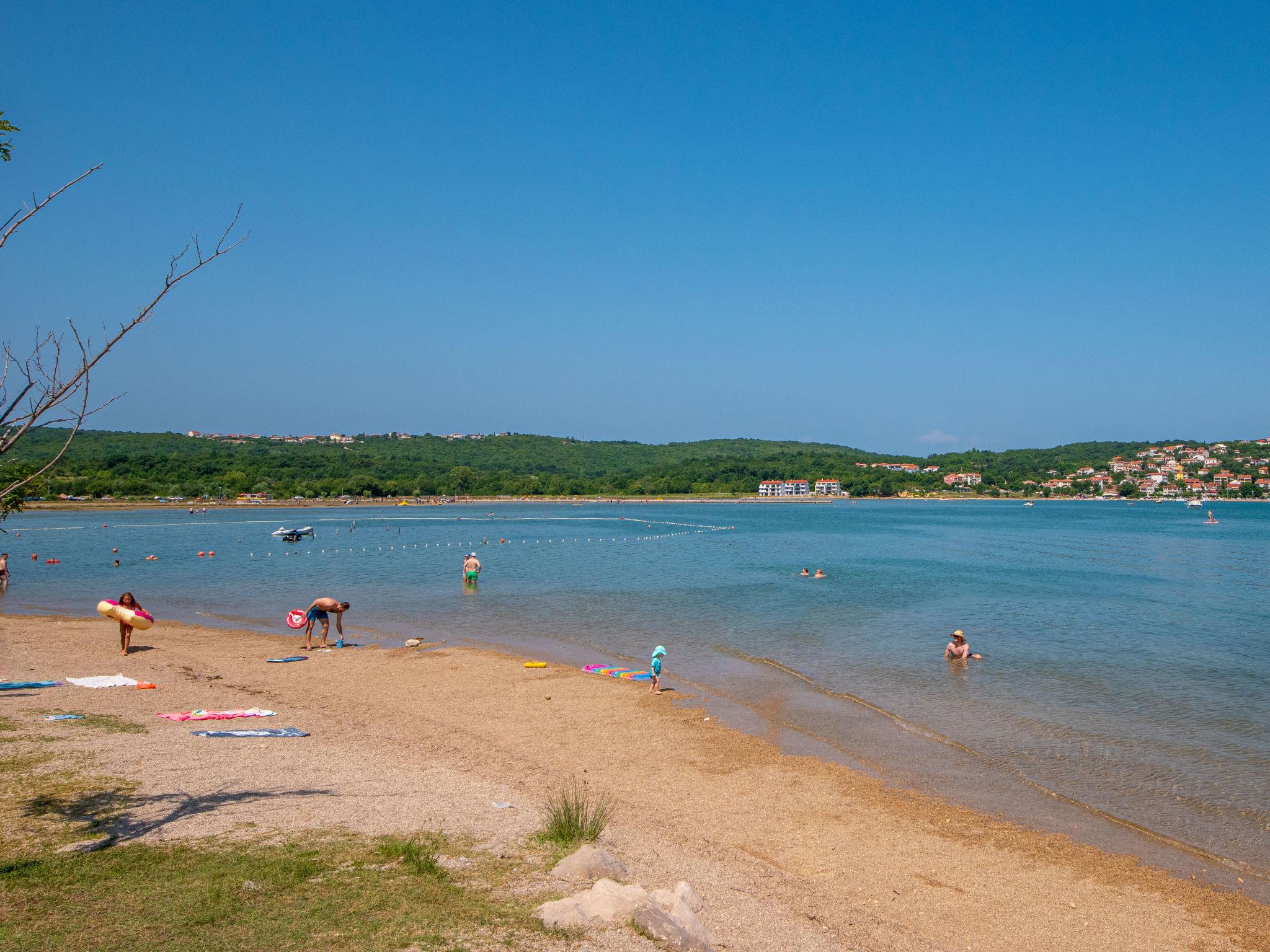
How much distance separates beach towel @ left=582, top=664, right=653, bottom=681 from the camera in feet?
61.8

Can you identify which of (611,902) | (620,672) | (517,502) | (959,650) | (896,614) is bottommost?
(517,502)

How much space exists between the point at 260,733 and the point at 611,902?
833 cm

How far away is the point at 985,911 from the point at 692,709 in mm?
8315

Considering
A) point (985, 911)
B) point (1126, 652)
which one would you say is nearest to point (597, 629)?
point (1126, 652)

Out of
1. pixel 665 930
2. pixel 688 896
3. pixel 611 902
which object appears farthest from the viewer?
pixel 688 896

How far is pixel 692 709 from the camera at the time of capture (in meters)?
16.3

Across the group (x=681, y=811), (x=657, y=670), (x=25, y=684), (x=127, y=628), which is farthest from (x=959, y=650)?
(x=127, y=628)

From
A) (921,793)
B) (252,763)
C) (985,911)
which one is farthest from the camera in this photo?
(921,793)

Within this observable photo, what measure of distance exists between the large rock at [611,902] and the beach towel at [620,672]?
38.3ft

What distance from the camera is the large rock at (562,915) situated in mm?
6281

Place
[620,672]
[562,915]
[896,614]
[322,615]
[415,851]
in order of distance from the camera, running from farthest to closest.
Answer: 1. [896,614]
2. [322,615]
3. [620,672]
4. [415,851]
5. [562,915]

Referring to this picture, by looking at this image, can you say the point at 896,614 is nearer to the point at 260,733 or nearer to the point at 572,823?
the point at 260,733

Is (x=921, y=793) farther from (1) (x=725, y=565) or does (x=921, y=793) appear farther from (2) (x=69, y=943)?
(1) (x=725, y=565)

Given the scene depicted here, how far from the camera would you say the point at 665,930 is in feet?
20.4
